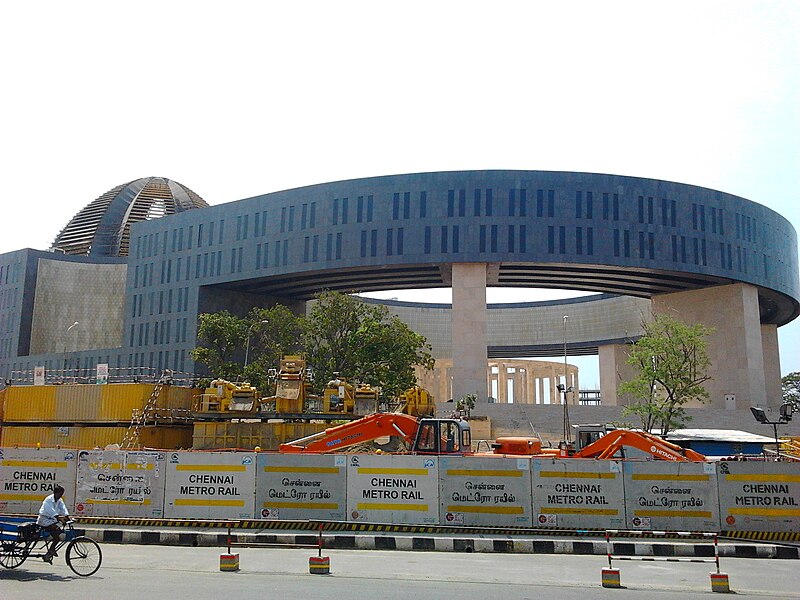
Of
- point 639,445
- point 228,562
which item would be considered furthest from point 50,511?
point 639,445

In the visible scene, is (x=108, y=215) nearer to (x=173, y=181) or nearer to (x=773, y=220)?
(x=173, y=181)

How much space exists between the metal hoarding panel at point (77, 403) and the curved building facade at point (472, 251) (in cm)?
3298

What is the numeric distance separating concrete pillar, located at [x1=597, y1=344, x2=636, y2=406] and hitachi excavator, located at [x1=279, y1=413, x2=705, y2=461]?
73.6m

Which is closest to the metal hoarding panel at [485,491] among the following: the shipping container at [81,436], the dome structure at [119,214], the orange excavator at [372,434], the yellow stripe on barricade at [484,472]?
the yellow stripe on barricade at [484,472]

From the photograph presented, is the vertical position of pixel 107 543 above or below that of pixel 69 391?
below

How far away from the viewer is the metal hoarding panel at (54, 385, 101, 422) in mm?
35906

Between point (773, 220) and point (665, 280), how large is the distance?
1287 cm

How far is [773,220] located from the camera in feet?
241

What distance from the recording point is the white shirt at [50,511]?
1396 cm

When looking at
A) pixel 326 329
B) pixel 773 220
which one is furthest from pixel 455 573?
pixel 773 220

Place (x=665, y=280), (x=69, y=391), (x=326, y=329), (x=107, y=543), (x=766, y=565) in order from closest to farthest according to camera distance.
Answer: (x=766, y=565), (x=107, y=543), (x=69, y=391), (x=326, y=329), (x=665, y=280)

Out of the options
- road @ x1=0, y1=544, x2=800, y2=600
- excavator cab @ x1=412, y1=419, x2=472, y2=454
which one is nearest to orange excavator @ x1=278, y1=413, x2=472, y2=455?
excavator cab @ x1=412, y1=419, x2=472, y2=454

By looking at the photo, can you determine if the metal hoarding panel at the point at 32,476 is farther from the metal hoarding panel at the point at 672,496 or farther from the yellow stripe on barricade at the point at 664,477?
the yellow stripe on barricade at the point at 664,477

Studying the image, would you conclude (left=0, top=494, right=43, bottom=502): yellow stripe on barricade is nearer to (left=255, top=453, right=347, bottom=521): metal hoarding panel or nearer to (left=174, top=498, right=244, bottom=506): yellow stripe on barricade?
(left=174, top=498, right=244, bottom=506): yellow stripe on barricade
